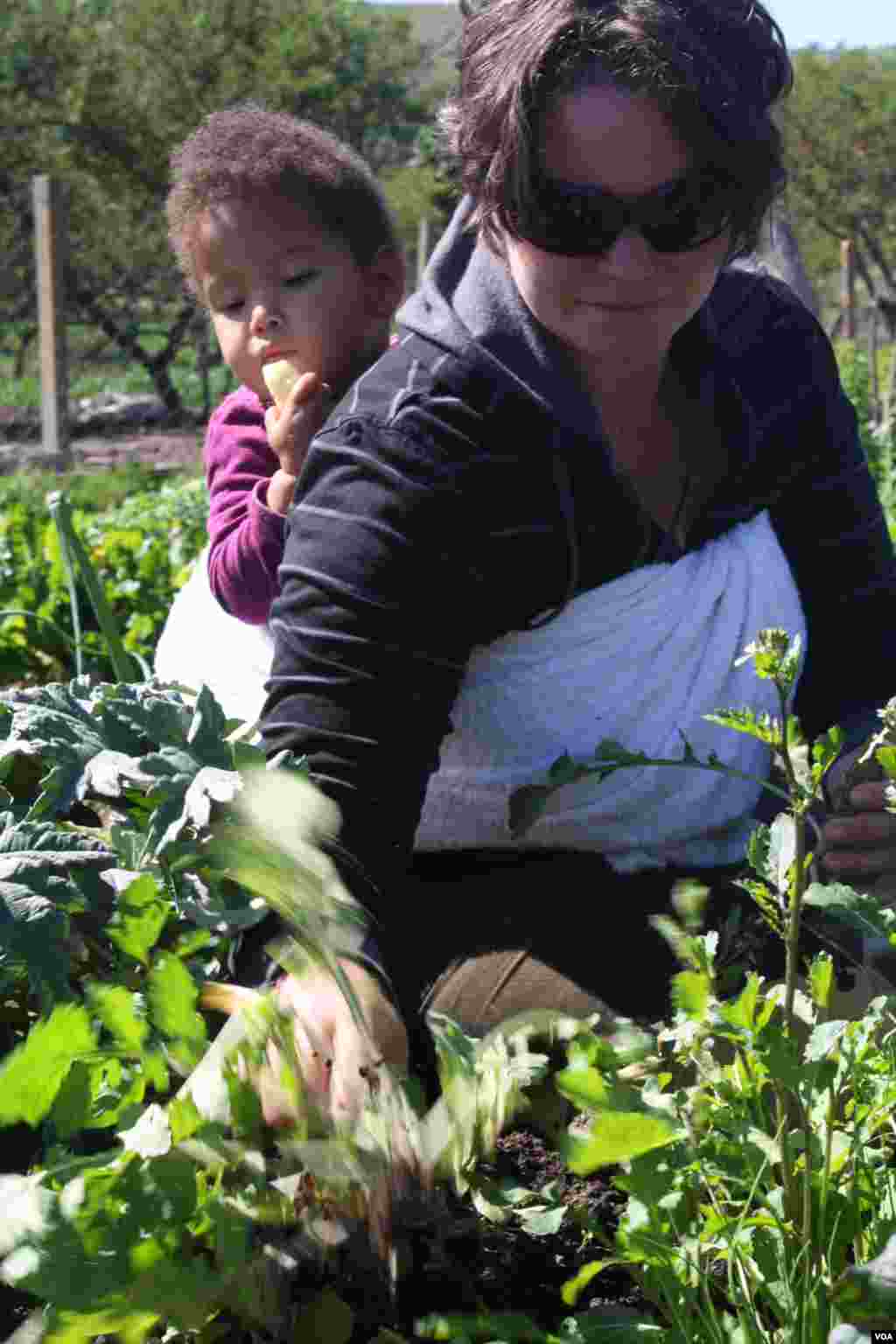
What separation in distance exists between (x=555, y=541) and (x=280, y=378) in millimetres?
696

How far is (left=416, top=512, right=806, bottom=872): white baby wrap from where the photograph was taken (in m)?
2.18

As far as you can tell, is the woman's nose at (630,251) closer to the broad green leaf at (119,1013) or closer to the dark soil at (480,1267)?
the dark soil at (480,1267)

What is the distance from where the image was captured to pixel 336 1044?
1.44 metres

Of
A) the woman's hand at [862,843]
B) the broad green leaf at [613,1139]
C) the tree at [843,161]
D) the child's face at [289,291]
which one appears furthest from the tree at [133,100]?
the broad green leaf at [613,1139]

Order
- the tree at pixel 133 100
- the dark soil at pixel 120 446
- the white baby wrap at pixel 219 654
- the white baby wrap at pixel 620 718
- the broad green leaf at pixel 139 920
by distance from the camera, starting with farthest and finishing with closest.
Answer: the tree at pixel 133 100 → the dark soil at pixel 120 446 → the white baby wrap at pixel 219 654 → the white baby wrap at pixel 620 718 → the broad green leaf at pixel 139 920

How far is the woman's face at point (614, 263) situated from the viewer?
199 cm

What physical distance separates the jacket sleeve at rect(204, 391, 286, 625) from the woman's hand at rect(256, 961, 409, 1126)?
3.44ft

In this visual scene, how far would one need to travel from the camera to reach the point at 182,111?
21.4 m

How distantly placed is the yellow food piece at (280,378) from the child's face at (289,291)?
4cm

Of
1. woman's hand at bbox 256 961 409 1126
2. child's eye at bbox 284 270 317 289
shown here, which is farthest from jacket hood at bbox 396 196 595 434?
woman's hand at bbox 256 961 409 1126

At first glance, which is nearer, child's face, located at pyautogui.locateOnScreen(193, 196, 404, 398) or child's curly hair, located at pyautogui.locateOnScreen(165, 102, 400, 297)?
child's face, located at pyautogui.locateOnScreen(193, 196, 404, 398)

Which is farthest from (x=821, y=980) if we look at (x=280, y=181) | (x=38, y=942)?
(x=280, y=181)

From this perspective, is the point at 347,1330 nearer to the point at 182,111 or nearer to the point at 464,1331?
the point at 464,1331

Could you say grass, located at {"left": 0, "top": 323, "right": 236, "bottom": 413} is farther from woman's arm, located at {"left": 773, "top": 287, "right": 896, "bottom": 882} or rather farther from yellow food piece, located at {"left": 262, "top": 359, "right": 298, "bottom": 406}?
woman's arm, located at {"left": 773, "top": 287, "right": 896, "bottom": 882}
